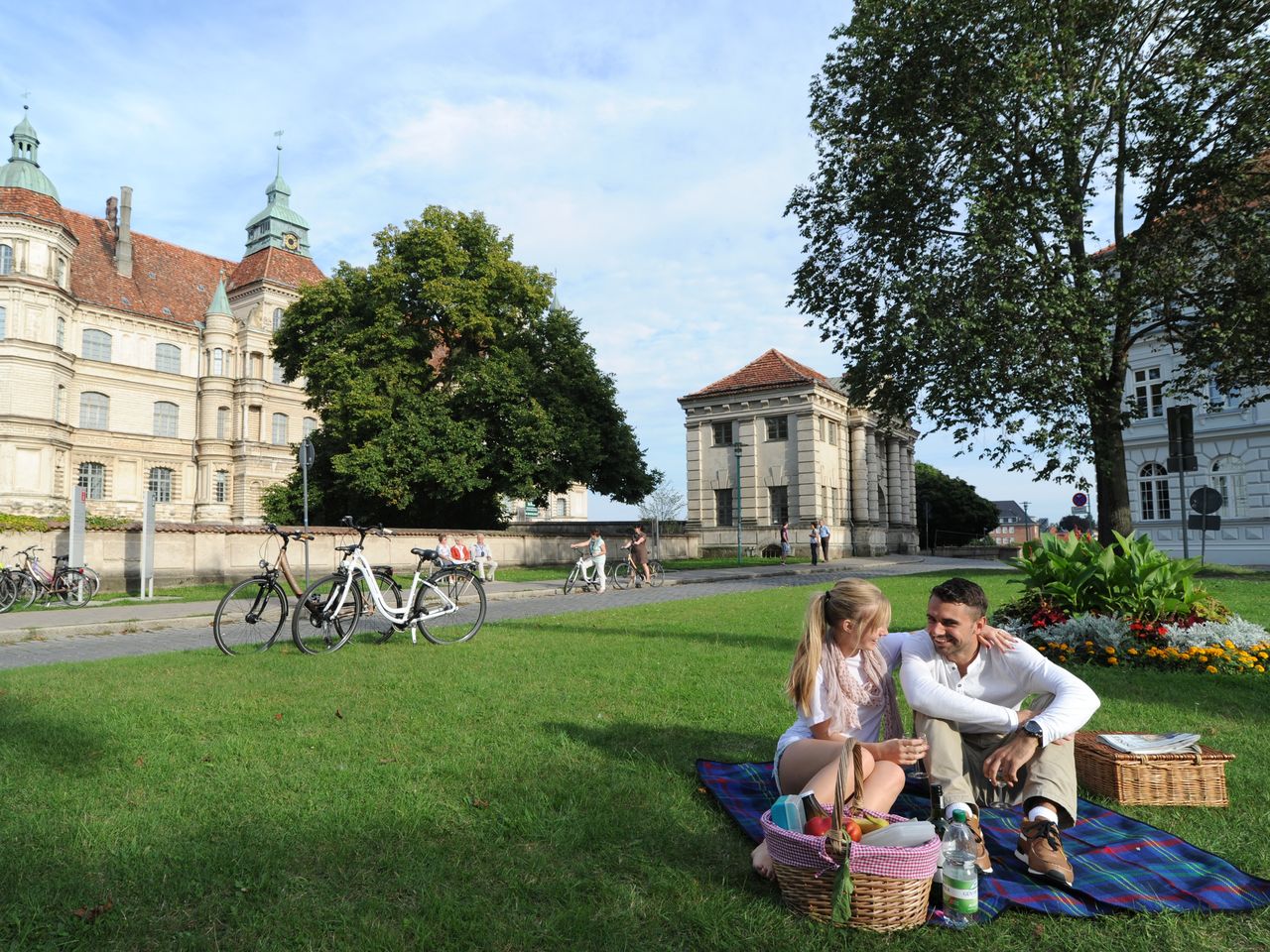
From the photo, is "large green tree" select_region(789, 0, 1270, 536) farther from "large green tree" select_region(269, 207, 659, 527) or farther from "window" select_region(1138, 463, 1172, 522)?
"window" select_region(1138, 463, 1172, 522)

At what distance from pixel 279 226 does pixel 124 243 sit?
14.3m

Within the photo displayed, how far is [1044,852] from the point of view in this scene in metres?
3.35

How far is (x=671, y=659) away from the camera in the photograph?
8.79m

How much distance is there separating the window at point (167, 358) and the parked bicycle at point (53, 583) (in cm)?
4816

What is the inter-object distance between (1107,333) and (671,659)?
12.5m

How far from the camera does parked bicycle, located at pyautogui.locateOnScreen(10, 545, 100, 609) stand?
661 inches

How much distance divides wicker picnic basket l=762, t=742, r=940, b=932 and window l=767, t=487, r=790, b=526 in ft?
131

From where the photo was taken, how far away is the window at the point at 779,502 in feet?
139

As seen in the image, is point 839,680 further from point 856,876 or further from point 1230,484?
point 1230,484

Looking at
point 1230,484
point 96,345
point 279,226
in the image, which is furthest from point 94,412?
point 1230,484

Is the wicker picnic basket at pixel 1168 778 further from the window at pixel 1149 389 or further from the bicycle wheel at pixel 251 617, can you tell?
the window at pixel 1149 389

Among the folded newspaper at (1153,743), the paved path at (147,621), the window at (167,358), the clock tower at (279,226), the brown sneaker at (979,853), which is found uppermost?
the clock tower at (279,226)

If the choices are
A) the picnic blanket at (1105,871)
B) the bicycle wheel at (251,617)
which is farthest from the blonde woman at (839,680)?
the bicycle wheel at (251,617)

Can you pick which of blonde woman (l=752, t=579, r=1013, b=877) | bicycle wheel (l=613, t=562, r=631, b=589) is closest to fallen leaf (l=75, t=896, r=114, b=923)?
blonde woman (l=752, t=579, r=1013, b=877)
